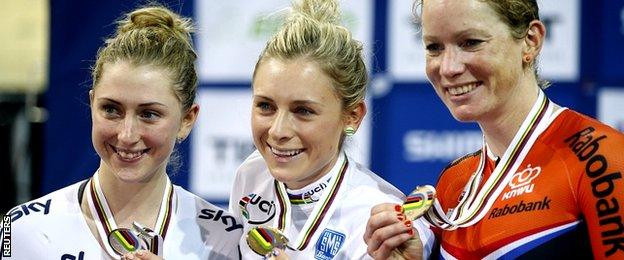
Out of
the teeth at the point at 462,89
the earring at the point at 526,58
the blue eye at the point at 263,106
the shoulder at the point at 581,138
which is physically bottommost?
the blue eye at the point at 263,106

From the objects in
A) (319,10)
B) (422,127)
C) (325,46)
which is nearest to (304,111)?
(325,46)

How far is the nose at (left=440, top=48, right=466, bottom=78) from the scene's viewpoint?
2.31m

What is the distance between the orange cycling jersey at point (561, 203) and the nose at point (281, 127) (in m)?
0.51

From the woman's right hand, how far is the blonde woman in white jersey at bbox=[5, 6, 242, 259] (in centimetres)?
51

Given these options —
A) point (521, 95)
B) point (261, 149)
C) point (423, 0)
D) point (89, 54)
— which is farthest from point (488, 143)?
point (89, 54)

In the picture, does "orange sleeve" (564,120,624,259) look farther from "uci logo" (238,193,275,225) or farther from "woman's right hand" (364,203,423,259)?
"uci logo" (238,193,275,225)

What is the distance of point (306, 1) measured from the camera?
274cm

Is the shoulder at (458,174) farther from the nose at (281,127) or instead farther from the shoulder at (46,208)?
the shoulder at (46,208)

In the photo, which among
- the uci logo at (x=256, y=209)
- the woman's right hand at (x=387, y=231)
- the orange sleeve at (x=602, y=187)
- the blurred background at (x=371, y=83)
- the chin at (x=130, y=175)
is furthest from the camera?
the blurred background at (x=371, y=83)

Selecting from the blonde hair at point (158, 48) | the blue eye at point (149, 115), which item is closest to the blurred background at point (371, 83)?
the blonde hair at point (158, 48)

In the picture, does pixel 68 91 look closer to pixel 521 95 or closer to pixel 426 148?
pixel 426 148

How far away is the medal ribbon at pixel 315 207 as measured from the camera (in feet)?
8.37

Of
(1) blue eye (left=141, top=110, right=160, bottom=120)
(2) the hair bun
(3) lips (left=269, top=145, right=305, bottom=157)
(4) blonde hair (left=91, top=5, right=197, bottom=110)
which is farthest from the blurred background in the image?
(1) blue eye (left=141, top=110, right=160, bottom=120)

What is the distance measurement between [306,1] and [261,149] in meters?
0.47
